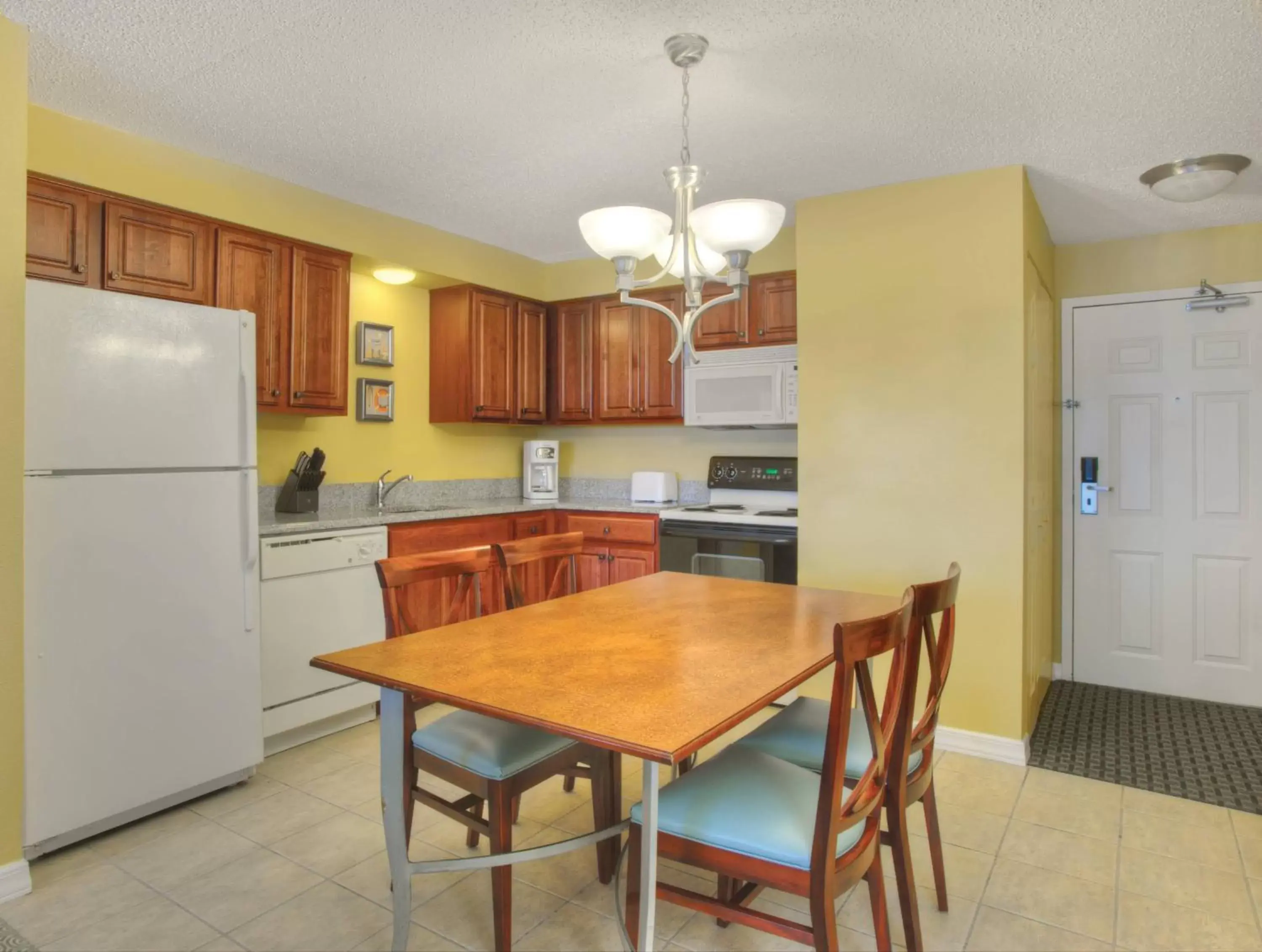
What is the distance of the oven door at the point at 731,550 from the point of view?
3.47 metres

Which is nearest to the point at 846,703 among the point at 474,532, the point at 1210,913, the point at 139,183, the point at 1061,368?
the point at 1210,913

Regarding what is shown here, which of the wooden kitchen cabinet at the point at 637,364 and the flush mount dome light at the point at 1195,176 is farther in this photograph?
the wooden kitchen cabinet at the point at 637,364

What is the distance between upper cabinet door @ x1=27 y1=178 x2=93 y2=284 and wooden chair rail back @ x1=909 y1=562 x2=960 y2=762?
288 centimetres

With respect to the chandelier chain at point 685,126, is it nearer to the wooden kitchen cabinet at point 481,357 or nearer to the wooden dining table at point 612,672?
the wooden dining table at point 612,672

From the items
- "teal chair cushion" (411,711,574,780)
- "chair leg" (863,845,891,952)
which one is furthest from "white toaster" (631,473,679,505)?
"chair leg" (863,845,891,952)

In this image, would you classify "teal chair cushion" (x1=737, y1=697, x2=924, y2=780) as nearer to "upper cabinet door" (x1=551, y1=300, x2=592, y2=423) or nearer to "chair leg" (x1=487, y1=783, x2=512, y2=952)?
"chair leg" (x1=487, y1=783, x2=512, y2=952)

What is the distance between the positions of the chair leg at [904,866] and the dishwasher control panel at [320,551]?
2088 mm

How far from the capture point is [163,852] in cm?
225

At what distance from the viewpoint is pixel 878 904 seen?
157cm

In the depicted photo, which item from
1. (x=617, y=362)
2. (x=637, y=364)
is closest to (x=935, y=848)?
(x=637, y=364)

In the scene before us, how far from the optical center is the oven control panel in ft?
13.2

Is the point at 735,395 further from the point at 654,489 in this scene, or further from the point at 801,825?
the point at 801,825

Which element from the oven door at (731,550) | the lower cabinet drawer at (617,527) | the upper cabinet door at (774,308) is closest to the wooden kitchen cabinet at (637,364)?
the upper cabinet door at (774,308)

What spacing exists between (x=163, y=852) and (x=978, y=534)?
9.90 feet
